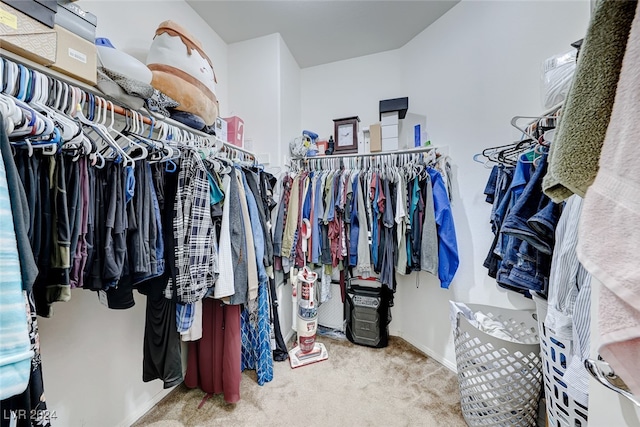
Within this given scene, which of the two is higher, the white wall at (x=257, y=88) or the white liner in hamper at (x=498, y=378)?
the white wall at (x=257, y=88)

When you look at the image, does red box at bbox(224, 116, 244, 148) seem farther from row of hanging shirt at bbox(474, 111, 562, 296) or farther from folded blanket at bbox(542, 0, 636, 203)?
folded blanket at bbox(542, 0, 636, 203)

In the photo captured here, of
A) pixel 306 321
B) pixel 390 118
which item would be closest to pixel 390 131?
pixel 390 118

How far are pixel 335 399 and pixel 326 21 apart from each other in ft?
9.40

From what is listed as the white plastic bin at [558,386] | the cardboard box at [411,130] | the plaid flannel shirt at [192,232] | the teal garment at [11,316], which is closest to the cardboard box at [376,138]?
the cardboard box at [411,130]

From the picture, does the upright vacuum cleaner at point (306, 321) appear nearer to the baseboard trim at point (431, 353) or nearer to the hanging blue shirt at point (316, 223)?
the hanging blue shirt at point (316, 223)

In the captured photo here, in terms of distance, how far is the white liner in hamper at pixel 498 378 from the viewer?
1173 millimetres

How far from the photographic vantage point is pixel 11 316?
44 cm

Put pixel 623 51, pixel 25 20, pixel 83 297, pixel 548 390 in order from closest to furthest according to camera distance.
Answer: pixel 623 51
pixel 25 20
pixel 548 390
pixel 83 297

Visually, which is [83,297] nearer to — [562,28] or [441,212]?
[441,212]

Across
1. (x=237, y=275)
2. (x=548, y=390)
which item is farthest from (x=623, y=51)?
(x=237, y=275)

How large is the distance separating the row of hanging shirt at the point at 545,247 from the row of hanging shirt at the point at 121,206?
4.40 feet

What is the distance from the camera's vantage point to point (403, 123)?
2326mm

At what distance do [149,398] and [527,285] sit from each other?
2.17 meters

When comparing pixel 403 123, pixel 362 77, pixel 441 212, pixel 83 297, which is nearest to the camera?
pixel 83 297
